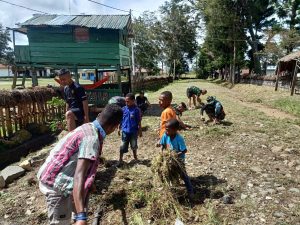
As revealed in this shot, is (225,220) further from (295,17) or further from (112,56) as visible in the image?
(295,17)

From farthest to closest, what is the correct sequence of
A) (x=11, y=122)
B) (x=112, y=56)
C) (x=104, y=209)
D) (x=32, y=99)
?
(x=112, y=56)
(x=32, y=99)
(x=11, y=122)
(x=104, y=209)

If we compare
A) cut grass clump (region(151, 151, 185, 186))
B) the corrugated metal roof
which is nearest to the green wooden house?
the corrugated metal roof

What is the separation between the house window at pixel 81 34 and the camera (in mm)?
14977

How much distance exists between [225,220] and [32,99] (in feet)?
25.6

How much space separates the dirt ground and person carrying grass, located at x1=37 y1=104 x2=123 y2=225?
1.63 meters

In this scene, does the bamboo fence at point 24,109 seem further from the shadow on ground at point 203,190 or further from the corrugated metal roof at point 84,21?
the shadow on ground at point 203,190

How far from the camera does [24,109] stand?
9305mm

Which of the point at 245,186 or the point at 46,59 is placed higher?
the point at 46,59

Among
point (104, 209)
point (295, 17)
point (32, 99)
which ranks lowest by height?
point (104, 209)

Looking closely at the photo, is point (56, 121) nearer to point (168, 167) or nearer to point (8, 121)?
point (8, 121)

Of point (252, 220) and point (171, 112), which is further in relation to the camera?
point (171, 112)

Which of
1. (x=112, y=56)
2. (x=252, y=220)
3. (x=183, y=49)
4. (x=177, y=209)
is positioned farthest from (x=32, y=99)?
(x=183, y=49)

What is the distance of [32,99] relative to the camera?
384 inches

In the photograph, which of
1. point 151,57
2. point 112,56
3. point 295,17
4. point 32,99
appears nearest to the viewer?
point 32,99
